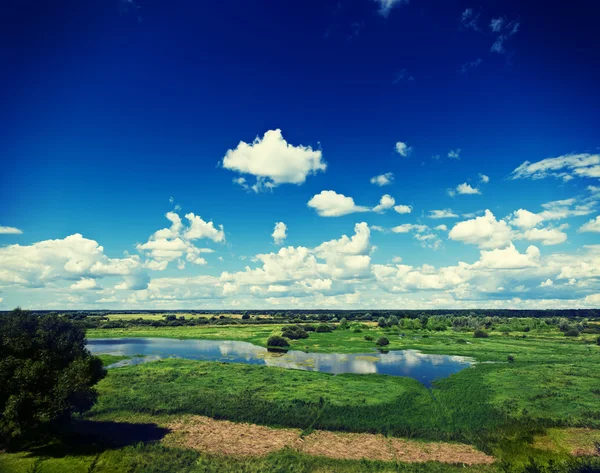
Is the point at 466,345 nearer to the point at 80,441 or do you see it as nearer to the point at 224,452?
the point at 224,452

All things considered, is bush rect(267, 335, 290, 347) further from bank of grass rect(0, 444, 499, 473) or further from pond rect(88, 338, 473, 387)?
bank of grass rect(0, 444, 499, 473)

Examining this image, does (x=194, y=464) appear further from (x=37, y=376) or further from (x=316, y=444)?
(x=37, y=376)

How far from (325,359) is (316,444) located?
50.1 m

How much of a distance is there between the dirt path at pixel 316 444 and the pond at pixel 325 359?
26161 millimetres

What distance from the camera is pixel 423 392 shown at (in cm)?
5134

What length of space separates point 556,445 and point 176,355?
8103 centimetres

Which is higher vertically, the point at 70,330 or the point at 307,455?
the point at 70,330

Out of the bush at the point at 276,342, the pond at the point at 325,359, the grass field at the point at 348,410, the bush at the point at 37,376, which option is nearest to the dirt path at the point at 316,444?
the grass field at the point at 348,410

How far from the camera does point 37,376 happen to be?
99.8ft

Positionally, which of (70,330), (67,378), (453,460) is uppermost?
(70,330)

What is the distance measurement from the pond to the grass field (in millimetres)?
7979

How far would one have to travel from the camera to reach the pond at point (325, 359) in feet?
230

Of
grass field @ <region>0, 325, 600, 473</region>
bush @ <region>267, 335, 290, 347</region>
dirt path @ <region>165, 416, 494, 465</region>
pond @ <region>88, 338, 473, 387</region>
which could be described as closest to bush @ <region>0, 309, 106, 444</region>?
grass field @ <region>0, 325, 600, 473</region>

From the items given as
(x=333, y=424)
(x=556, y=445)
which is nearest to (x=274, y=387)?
(x=333, y=424)
